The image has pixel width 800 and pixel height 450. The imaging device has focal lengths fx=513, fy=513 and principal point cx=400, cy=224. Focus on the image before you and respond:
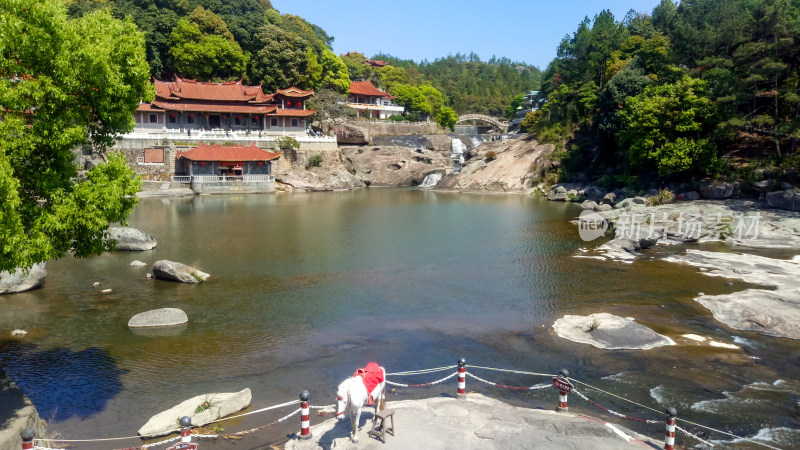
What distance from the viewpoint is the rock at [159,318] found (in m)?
19.9

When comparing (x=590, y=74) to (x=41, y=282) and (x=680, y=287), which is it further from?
(x=41, y=282)

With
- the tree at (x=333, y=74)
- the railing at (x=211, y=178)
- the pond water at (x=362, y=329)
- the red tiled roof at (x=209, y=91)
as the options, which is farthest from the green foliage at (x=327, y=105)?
the pond water at (x=362, y=329)

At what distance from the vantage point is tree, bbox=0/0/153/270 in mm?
10781

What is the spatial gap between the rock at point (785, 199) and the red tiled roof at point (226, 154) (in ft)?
173

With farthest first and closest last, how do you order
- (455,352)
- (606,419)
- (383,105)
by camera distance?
(383,105), (455,352), (606,419)

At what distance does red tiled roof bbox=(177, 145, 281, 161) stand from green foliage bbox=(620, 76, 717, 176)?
43447mm

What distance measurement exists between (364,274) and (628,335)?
551 inches

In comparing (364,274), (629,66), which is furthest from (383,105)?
(364,274)

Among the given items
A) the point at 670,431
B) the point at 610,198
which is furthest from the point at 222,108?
the point at 670,431

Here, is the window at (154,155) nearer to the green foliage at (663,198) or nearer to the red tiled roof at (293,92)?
the red tiled roof at (293,92)

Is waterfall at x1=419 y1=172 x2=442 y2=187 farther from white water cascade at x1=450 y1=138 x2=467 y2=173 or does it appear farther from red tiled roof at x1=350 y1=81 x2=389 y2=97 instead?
red tiled roof at x1=350 y1=81 x2=389 y2=97

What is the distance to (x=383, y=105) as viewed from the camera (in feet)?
338

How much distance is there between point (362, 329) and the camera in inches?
791

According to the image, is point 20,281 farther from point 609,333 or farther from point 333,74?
point 333,74
